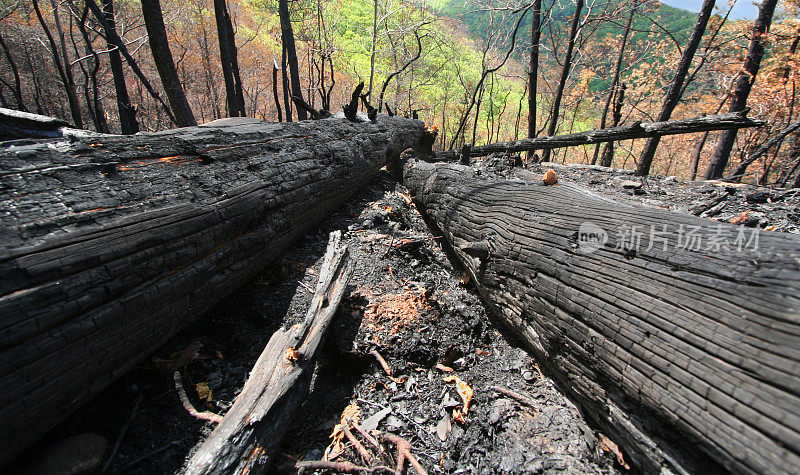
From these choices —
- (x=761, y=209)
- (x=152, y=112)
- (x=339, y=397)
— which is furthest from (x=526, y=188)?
(x=152, y=112)

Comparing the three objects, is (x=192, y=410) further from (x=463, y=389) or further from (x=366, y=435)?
(x=463, y=389)

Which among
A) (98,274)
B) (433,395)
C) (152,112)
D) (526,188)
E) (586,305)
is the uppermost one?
(152,112)

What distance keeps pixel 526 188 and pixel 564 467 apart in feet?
6.94

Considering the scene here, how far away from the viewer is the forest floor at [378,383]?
1.56m

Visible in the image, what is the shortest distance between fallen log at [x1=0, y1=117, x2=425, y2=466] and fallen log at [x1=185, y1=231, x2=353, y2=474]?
0.66 meters

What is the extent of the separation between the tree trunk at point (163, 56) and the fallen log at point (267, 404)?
5.23 m

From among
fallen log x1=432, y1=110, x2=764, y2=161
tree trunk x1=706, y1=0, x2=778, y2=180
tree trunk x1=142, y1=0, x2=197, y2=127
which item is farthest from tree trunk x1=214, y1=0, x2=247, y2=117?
tree trunk x1=706, y1=0, x2=778, y2=180

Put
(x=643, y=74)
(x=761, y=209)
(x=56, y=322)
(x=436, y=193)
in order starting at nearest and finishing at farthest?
(x=56, y=322) < (x=761, y=209) < (x=436, y=193) < (x=643, y=74)

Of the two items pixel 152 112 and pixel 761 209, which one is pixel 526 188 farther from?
pixel 152 112

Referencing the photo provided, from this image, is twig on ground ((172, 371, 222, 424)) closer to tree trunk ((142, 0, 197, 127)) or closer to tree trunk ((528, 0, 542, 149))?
tree trunk ((142, 0, 197, 127))

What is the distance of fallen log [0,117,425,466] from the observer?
1.25 m

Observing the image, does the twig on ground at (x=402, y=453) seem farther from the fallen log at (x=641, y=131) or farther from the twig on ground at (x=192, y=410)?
the fallen log at (x=641, y=131)

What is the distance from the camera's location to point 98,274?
4.88 ft

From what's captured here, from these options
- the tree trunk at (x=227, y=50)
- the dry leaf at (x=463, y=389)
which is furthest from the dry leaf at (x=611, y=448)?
the tree trunk at (x=227, y=50)
